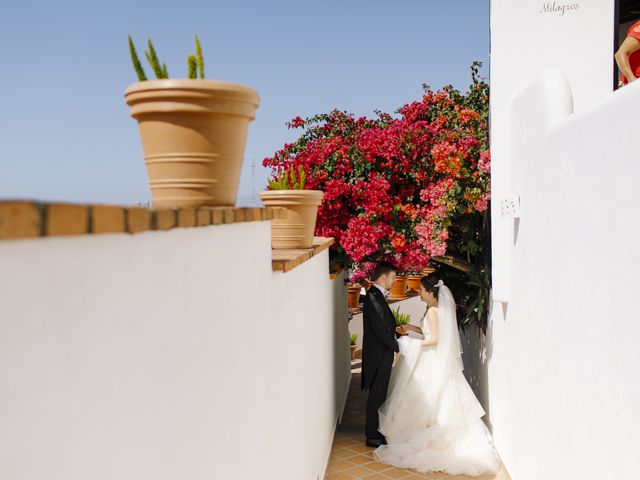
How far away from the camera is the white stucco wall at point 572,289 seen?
8.79ft

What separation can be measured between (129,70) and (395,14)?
12.4m

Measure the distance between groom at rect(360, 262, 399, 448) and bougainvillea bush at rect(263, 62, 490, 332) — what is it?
0.84ft

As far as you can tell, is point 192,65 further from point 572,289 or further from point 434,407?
point 434,407

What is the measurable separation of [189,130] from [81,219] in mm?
879

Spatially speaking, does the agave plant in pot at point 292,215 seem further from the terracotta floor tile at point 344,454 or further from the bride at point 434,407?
the terracotta floor tile at point 344,454

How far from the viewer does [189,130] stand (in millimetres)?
1866

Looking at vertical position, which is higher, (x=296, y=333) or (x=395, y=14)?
(x=395, y=14)

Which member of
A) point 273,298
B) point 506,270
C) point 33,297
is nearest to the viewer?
point 33,297

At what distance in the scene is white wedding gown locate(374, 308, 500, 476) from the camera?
227 inches

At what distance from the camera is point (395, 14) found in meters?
13.3

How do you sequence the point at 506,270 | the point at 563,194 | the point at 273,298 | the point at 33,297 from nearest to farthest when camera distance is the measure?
the point at 33,297
the point at 273,298
the point at 563,194
the point at 506,270

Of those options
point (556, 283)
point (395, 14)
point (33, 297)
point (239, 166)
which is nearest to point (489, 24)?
point (556, 283)

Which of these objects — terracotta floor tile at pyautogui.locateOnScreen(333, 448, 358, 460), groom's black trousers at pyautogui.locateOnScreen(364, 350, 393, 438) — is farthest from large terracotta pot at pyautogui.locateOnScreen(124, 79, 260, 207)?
groom's black trousers at pyautogui.locateOnScreen(364, 350, 393, 438)

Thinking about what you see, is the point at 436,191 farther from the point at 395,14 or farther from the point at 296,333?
the point at 395,14
